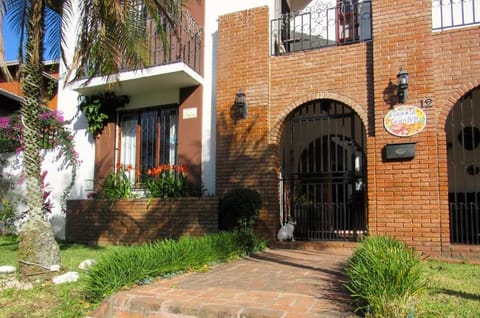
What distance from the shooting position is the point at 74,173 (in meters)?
11.0

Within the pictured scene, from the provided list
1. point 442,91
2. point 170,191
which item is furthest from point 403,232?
point 170,191

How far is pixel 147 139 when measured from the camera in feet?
35.3

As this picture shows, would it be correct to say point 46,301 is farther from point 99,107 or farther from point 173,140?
point 99,107

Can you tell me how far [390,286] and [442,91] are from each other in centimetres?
511

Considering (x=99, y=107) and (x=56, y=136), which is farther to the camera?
(x=56, y=136)

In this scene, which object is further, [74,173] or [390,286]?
[74,173]

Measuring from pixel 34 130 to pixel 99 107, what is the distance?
445 centimetres

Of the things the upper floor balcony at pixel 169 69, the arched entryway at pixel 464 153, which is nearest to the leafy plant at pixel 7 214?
the upper floor balcony at pixel 169 69

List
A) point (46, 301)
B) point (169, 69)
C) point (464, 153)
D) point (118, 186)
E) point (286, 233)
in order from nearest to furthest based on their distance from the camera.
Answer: point (46, 301) → point (286, 233) → point (169, 69) → point (118, 186) → point (464, 153)

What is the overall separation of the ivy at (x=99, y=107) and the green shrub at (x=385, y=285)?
26.4 ft

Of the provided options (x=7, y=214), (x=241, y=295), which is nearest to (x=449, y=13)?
(x=241, y=295)

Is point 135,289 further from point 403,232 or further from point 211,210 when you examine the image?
point 403,232

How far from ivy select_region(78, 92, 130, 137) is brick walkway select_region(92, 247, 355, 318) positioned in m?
6.30

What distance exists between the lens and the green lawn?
3.93 m
